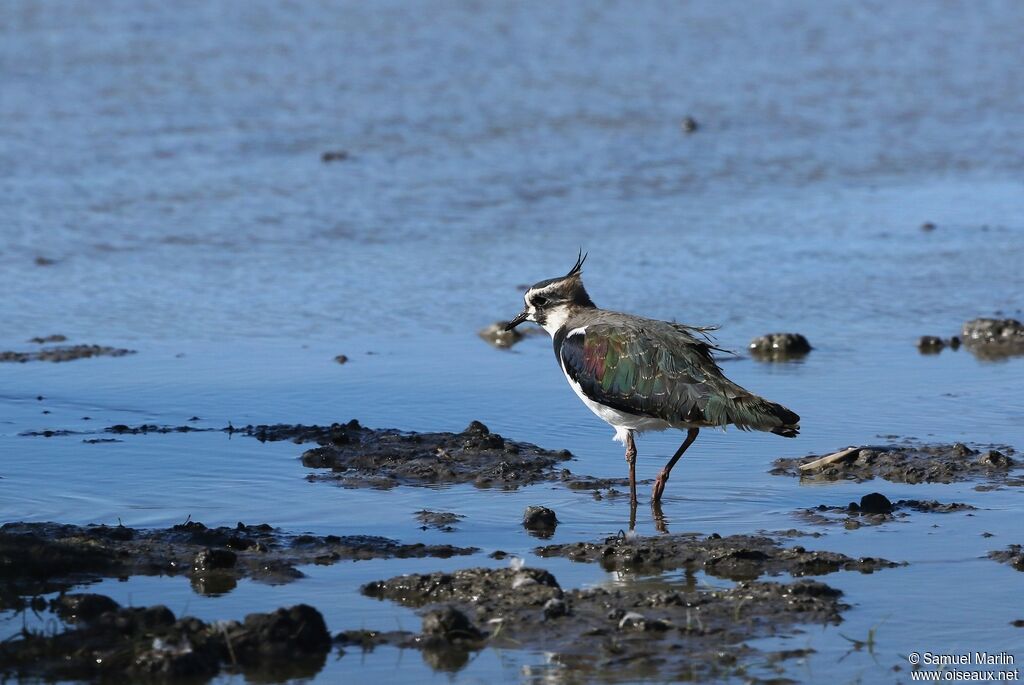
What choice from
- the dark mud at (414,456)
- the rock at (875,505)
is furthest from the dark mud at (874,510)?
the dark mud at (414,456)

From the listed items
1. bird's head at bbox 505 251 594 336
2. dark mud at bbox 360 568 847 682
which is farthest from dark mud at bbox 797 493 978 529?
bird's head at bbox 505 251 594 336

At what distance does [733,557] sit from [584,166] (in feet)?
33.3

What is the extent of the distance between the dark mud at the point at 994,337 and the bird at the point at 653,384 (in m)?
3.41

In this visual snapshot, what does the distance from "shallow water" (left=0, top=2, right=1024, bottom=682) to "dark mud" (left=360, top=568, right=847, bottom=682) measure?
0.14 m

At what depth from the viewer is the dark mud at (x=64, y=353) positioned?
1082 centimetres

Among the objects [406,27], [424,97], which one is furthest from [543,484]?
[406,27]

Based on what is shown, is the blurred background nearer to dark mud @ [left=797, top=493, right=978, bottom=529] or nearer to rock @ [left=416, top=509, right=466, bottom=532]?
rock @ [left=416, top=509, right=466, bottom=532]

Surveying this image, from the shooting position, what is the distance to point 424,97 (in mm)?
19391

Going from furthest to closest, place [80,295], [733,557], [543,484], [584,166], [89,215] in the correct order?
1. [584,166]
2. [89,215]
3. [80,295]
4. [543,484]
5. [733,557]

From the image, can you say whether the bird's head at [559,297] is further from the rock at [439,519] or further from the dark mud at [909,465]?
the rock at [439,519]

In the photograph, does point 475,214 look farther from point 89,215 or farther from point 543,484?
point 543,484

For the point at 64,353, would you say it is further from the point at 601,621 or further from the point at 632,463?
the point at 601,621

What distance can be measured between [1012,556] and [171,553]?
344cm

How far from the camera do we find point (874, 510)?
7.76 meters
